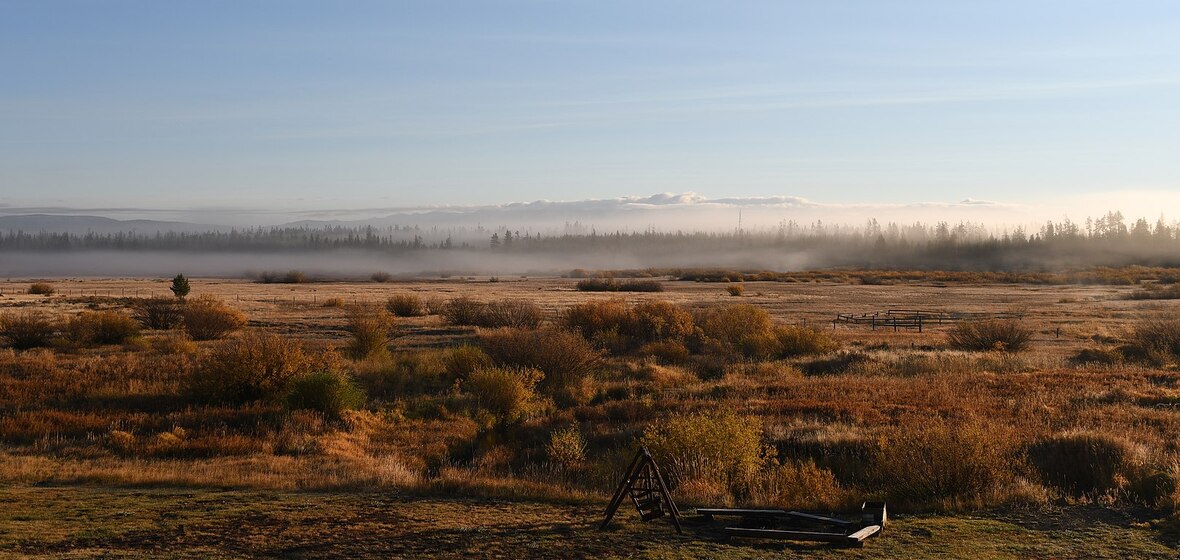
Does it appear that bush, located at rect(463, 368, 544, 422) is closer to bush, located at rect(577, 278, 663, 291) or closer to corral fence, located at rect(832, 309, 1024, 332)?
corral fence, located at rect(832, 309, 1024, 332)

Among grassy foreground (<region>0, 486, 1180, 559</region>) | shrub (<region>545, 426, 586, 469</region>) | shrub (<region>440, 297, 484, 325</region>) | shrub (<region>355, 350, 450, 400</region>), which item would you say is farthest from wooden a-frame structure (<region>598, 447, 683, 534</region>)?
shrub (<region>440, 297, 484, 325</region>)

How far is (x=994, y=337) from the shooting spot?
3397 cm

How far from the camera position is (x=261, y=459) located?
49.6 ft

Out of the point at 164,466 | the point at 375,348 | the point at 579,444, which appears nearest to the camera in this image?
A: the point at 164,466

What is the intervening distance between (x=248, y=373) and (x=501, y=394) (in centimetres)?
605

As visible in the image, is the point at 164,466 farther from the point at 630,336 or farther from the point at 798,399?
the point at 630,336

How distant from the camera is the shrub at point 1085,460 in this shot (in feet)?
44.4

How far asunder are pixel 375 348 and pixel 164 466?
14.5m

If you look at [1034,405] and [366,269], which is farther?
[366,269]

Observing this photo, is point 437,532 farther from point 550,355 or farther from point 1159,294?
point 1159,294

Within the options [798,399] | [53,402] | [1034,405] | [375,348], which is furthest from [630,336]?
[53,402]

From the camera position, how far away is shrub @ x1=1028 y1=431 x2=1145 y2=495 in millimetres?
13523

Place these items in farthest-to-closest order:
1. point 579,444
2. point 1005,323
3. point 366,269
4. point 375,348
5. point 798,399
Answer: point 366,269 → point 1005,323 → point 375,348 → point 798,399 → point 579,444

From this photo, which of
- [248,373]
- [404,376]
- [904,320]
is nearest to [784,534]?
[248,373]
